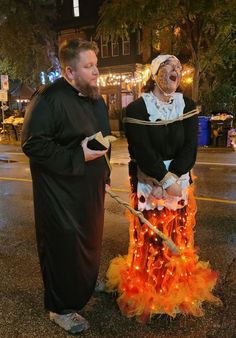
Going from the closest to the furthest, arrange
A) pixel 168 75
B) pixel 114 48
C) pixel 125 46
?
pixel 168 75, pixel 125 46, pixel 114 48

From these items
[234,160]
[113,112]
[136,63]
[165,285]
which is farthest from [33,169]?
[136,63]

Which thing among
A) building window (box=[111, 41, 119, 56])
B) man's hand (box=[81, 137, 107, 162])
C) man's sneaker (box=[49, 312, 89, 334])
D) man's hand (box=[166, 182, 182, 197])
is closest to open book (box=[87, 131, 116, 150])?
man's hand (box=[81, 137, 107, 162])

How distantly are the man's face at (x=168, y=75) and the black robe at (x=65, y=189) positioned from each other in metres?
0.48

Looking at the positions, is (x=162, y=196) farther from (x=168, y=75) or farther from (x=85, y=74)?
(x=85, y=74)

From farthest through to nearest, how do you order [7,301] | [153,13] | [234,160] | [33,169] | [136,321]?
[153,13], [234,160], [7,301], [136,321], [33,169]

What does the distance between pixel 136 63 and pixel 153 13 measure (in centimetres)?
989

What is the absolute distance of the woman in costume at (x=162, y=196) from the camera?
3080mm

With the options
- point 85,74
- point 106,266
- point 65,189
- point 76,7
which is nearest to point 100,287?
point 106,266

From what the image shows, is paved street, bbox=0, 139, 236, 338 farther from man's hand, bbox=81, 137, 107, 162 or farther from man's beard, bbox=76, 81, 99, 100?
man's beard, bbox=76, 81, 99, 100

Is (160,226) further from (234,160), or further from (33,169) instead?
(234,160)

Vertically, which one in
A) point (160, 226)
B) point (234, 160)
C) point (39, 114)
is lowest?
point (234, 160)

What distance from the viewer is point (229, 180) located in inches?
348

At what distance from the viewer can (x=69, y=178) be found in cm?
290

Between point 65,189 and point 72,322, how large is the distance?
3.29 feet
